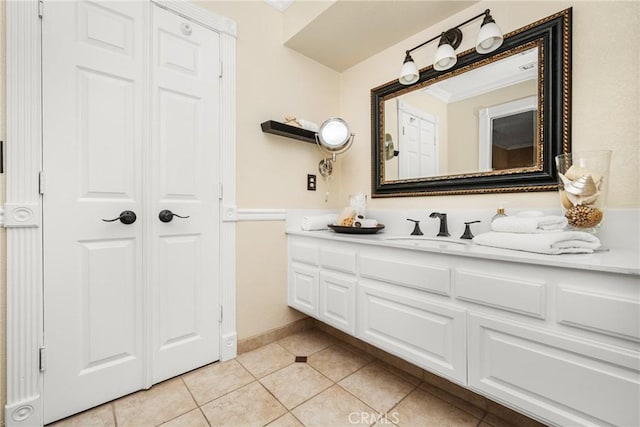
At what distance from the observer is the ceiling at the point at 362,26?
1.67m

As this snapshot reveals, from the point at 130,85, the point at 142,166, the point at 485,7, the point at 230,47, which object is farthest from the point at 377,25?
the point at 142,166

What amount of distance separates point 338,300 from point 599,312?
1.16 meters

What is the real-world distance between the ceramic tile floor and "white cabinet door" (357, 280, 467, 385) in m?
0.26

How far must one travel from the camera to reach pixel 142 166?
58.2 inches

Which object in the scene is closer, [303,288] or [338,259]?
[338,259]

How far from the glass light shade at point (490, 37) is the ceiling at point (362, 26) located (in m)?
0.40

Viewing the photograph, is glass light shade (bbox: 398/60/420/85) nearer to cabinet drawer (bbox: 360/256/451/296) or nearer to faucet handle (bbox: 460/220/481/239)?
faucet handle (bbox: 460/220/481/239)

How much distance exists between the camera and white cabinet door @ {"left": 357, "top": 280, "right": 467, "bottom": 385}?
119cm

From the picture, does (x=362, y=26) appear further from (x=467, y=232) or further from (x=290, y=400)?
(x=290, y=400)

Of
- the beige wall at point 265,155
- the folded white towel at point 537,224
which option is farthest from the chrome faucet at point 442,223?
the beige wall at point 265,155

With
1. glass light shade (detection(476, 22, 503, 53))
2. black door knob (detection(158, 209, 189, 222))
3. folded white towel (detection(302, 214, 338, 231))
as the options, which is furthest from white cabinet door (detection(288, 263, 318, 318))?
glass light shade (detection(476, 22, 503, 53))

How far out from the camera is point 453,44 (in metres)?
1.70

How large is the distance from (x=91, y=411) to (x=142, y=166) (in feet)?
4.04

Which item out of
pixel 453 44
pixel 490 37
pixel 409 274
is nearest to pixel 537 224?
pixel 409 274
